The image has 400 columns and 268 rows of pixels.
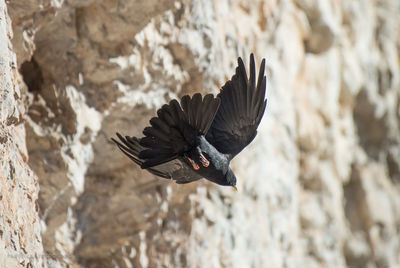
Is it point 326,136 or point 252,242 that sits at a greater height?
point 326,136

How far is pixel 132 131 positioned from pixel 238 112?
22.4 inches

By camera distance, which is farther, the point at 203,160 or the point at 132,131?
the point at 132,131

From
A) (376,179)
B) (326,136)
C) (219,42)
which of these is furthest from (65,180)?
(376,179)

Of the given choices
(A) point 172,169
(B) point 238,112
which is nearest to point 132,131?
(A) point 172,169

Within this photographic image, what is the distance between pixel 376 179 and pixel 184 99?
2.94 metres

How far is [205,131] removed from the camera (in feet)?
7.22

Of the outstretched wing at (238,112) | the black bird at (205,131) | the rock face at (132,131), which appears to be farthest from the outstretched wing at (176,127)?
the rock face at (132,131)

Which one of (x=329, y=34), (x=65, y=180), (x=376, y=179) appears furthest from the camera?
(x=376, y=179)

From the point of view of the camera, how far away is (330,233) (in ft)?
13.7

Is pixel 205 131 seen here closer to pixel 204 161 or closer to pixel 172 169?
pixel 204 161

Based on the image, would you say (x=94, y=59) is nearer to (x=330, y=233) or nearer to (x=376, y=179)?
(x=330, y=233)

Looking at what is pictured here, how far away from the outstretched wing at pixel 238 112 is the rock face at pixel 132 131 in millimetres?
480

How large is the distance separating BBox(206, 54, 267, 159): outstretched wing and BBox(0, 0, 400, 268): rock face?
480 millimetres

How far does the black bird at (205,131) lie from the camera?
2115 mm
